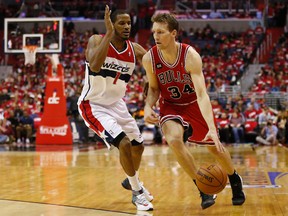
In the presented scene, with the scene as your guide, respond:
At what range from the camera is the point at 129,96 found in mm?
20266

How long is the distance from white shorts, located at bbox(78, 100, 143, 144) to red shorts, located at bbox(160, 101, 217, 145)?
17.1 inches

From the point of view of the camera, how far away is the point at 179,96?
5.92 m

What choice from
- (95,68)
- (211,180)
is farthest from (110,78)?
(211,180)

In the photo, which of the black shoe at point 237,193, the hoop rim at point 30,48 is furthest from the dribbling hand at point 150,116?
the hoop rim at point 30,48

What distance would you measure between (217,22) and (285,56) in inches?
216

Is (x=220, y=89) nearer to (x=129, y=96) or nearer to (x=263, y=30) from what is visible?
(x=129, y=96)

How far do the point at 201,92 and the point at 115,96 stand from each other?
1.03 meters

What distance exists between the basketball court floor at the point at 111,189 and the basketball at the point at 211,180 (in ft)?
0.73

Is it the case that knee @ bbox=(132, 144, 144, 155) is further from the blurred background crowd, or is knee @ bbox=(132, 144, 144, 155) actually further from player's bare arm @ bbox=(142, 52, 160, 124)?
the blurred background crowd

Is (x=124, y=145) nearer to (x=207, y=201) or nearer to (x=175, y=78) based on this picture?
(x=175, y=78)

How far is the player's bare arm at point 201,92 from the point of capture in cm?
Result: 544

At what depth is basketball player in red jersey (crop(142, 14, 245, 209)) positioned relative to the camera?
5.65 metres

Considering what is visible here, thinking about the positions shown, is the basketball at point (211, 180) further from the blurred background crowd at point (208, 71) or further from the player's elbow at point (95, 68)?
the blurred background crowd at point (208, 71)

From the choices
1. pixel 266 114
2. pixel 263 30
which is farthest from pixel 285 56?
pixel 266 114
